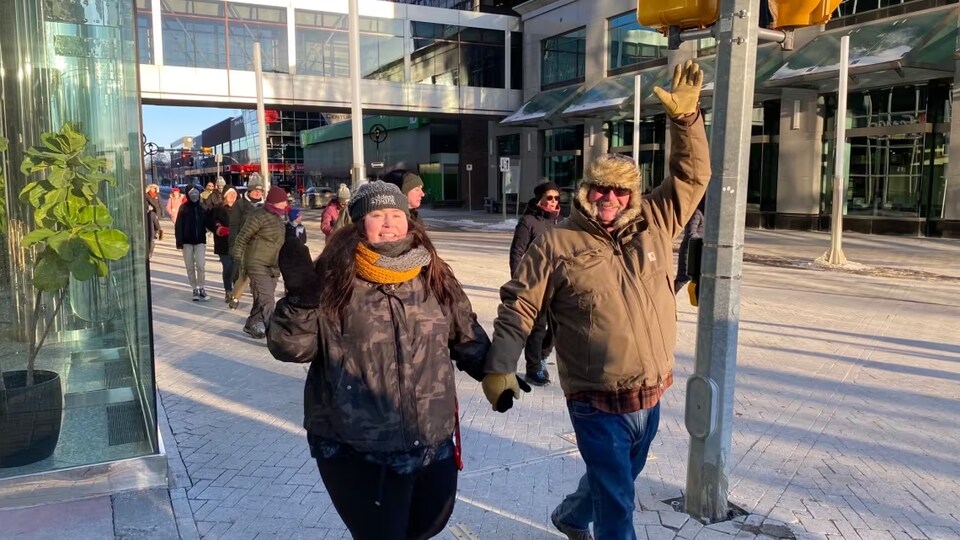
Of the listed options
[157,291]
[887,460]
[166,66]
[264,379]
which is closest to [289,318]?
[887,460]

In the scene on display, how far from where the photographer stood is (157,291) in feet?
39.0

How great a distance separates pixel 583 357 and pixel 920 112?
21.8 metres

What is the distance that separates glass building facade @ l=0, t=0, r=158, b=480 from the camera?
4.17m

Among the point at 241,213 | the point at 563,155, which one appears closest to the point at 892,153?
the point at 563,155

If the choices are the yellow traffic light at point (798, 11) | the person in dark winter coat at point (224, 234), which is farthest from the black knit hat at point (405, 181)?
the person in dark winter coat at point (224, 234)

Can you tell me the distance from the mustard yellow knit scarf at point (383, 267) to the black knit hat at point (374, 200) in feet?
0.40

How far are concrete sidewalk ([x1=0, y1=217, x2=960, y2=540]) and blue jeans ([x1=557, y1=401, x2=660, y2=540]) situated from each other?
72 centimetres

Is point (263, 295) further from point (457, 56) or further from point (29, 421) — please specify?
point (457, 56)

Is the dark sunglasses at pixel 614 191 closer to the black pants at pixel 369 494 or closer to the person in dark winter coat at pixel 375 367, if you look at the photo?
the person in dark winter coat at pixel 375 367

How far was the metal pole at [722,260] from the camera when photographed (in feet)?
11.1

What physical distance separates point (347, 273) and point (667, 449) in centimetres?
302

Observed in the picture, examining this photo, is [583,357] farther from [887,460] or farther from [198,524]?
[887,460]

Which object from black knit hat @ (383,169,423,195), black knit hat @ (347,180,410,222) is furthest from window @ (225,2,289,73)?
black knit hat @ (347,180,410,222)

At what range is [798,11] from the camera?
11.3ft
